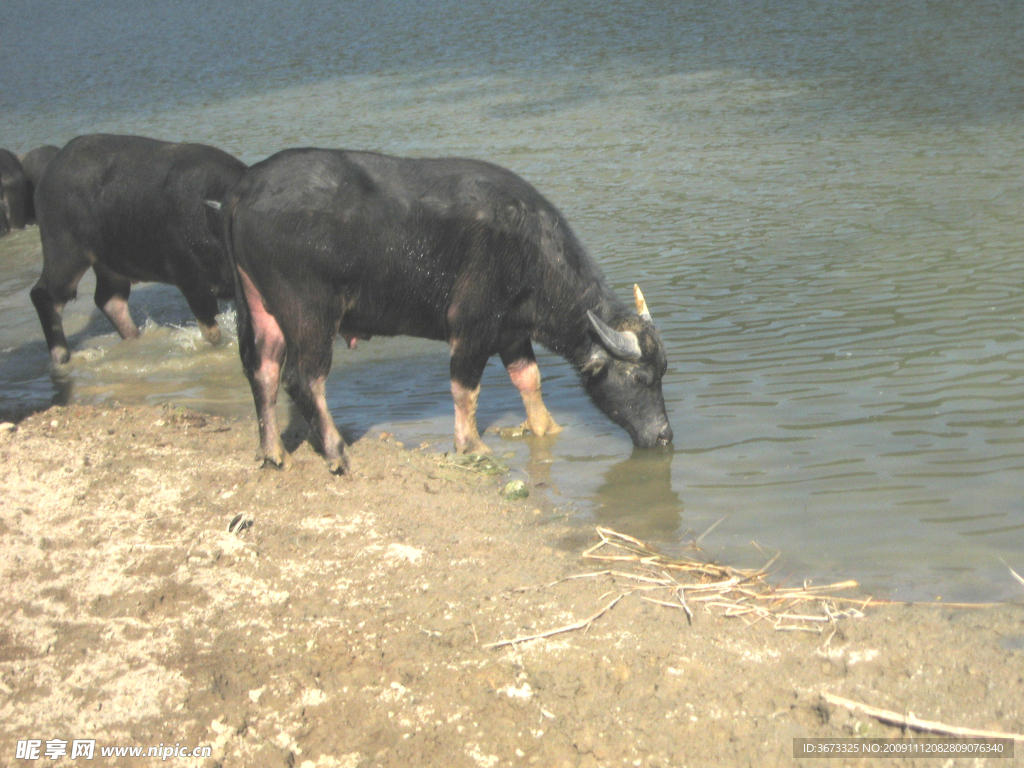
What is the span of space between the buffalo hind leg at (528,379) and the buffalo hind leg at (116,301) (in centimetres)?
396

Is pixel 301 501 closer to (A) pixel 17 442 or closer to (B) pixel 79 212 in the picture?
(A) pixel 17 442

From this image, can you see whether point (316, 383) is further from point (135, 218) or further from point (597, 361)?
point (135, 218)

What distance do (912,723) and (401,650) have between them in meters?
1.77

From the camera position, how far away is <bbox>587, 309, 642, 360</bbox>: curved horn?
5.93 metres

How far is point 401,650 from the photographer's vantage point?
12.6ft

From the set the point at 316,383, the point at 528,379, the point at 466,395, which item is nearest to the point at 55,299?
the point at 316,383

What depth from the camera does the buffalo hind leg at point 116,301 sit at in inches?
341

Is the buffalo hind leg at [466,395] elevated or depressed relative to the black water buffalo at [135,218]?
depressed

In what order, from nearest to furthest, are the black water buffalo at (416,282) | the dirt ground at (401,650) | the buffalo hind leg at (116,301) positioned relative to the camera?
the dirt ground at (401,650) < the black water buffalo at (416,282) < the buffalo hind leg at (116,301)

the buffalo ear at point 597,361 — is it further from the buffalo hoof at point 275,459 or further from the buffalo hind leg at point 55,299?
the buffalo hind leg at point 55,299

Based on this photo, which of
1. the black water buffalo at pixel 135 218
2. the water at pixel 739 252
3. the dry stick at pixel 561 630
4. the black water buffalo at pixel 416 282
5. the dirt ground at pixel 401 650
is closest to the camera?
the dirt ground at pixel 401 650

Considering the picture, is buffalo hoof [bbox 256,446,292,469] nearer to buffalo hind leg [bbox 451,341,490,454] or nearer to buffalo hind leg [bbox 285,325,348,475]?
buffalo hind leg [bbox 285,325,348,475]

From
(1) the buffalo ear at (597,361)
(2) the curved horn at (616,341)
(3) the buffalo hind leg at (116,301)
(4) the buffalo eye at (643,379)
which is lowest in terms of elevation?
(3) the buffalo hind leg at (116,301)

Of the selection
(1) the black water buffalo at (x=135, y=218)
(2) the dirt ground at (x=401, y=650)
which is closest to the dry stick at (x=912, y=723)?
(2) the dirt ground at (x=401, y=650)
